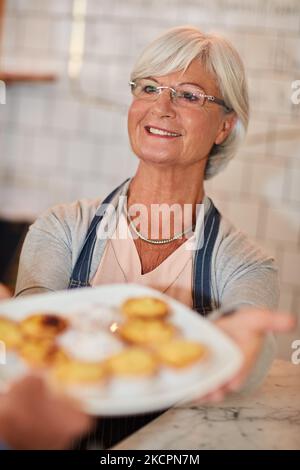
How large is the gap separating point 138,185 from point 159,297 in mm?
142

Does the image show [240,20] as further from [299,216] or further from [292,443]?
[292,443]

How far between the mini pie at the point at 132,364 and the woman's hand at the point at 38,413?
0.13 feet

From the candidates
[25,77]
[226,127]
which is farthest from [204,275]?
[25,77]

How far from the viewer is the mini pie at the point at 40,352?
0.43m

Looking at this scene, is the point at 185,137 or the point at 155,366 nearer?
the point at 155,366

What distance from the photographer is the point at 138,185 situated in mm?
606

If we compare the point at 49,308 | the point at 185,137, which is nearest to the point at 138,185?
the point at 185,137

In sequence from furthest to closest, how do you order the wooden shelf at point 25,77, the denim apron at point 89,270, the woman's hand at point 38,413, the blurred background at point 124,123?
the wooden shelf at point 25,77, the blurred background at point 124,123, the denim apron at point 89,270, the woman's hand at point 38,413

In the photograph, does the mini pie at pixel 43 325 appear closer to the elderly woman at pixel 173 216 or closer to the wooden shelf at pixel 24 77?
the elderly woman at pixel 173 216

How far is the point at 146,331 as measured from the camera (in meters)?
0.46

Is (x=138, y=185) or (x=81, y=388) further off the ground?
(x=138, y=185)

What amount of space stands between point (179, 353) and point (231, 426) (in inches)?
5.4

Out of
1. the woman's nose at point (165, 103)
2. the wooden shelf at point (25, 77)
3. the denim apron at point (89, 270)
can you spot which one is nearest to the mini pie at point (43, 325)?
the denim apron at point (89, 270)

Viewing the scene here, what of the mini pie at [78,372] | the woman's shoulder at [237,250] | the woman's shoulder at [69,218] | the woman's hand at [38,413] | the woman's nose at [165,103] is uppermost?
the woman's nose at [165,103]
